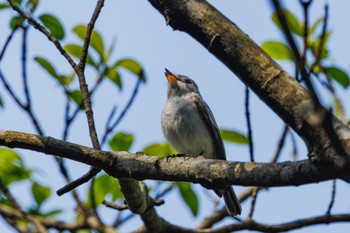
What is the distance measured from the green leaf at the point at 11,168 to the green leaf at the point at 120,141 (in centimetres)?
81

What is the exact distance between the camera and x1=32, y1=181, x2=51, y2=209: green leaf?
5.61 metres

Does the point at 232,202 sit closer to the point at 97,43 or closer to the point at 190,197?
the point at 190,197

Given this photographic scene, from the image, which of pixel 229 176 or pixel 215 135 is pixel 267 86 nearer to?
pixel 229 176

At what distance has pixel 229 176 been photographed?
2723mm

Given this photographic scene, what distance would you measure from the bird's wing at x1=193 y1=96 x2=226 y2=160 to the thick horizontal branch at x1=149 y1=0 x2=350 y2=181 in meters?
4.50

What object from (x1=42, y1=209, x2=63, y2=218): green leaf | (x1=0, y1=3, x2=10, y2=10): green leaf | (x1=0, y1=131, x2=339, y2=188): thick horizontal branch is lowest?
(x1=42, y1=209, x2=63, y2=218): green leaf

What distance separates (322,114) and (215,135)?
557 centimetres

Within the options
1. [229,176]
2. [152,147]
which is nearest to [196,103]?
[152,147]

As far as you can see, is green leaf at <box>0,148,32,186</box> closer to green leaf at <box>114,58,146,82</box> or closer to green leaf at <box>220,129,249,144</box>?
green leaf at <box>114,58,146,82</box>

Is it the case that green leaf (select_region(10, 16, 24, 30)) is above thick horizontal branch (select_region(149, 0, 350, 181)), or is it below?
above

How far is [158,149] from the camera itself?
5512 millimetres

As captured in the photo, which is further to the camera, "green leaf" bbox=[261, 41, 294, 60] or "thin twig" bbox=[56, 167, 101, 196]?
"green leaf" bbox=[261, 41, 294, 60]

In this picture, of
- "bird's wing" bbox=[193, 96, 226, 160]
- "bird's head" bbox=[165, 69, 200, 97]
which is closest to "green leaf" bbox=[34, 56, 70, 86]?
"bird's wing" bbox=[193, 96, 226, 160]

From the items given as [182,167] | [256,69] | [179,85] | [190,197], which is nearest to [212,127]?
[179,85]
